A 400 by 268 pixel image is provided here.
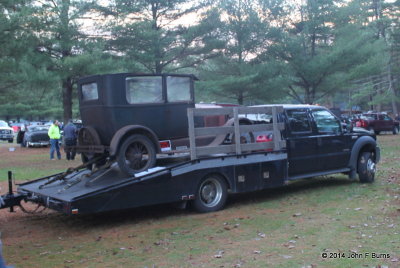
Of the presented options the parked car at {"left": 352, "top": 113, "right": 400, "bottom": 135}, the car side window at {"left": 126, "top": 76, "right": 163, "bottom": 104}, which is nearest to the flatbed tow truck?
the car side window at {"left": 126, "top": 76, "right": 163, "bottom": 104}

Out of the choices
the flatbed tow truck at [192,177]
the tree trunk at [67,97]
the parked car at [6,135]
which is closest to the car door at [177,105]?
the flatbed tow truck at [192,177]

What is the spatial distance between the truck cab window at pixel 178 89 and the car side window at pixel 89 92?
1258 mm

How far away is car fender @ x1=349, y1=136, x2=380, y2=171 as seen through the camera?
10.7m

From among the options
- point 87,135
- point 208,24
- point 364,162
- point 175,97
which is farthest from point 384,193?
point 208,24

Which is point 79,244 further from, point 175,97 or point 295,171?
point 295,171

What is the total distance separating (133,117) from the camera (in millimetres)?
7848

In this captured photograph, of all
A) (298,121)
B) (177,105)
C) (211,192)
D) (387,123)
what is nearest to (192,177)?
(211,192)

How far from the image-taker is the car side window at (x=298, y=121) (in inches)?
380

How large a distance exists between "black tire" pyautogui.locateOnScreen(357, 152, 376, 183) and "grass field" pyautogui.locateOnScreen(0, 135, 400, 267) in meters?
0.84

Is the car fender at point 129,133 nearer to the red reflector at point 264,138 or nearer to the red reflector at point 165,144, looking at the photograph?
the red reflector at point 165,144

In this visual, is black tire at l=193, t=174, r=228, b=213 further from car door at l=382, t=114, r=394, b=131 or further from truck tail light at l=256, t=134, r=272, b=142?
car door at l=382, t=114, r=394, b=131

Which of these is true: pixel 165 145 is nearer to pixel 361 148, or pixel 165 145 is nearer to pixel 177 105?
pixel 177 105

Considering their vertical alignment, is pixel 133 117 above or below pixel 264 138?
above

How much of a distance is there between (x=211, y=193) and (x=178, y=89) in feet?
6.53
